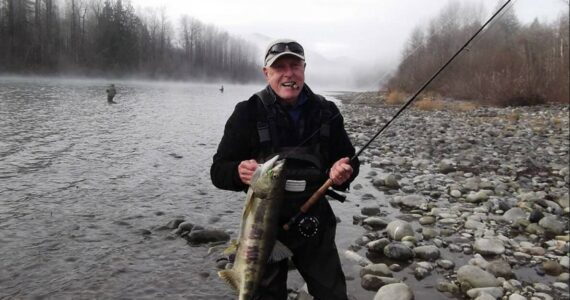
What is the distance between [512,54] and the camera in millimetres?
31828

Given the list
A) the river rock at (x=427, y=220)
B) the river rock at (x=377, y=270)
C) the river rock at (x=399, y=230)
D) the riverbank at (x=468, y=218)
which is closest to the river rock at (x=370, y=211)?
the riverbank at (x=468, y=218)

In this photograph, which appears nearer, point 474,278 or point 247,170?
point 247,170

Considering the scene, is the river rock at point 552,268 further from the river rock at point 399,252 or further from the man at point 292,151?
the man at point 292,151

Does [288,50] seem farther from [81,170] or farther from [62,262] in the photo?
[81,170]

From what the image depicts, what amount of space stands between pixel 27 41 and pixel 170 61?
43.7 metres

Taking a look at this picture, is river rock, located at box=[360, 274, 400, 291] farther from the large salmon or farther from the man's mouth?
the man's mouth

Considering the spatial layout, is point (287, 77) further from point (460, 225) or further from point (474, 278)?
point (460, 225)

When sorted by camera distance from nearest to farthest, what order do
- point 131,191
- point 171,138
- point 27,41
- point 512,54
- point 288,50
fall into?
1. point 288,50
2. point 131,191
3. point 171,138
4. point 512,54
5. point 27,41

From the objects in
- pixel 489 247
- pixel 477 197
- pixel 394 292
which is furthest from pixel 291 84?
pixel 477 197

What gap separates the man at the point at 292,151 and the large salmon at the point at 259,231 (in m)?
0.21

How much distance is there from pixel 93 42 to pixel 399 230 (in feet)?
314

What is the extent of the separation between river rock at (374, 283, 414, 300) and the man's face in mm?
2673

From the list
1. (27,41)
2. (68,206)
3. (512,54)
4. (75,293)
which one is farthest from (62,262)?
(27,41)

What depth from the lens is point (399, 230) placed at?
676 cm
